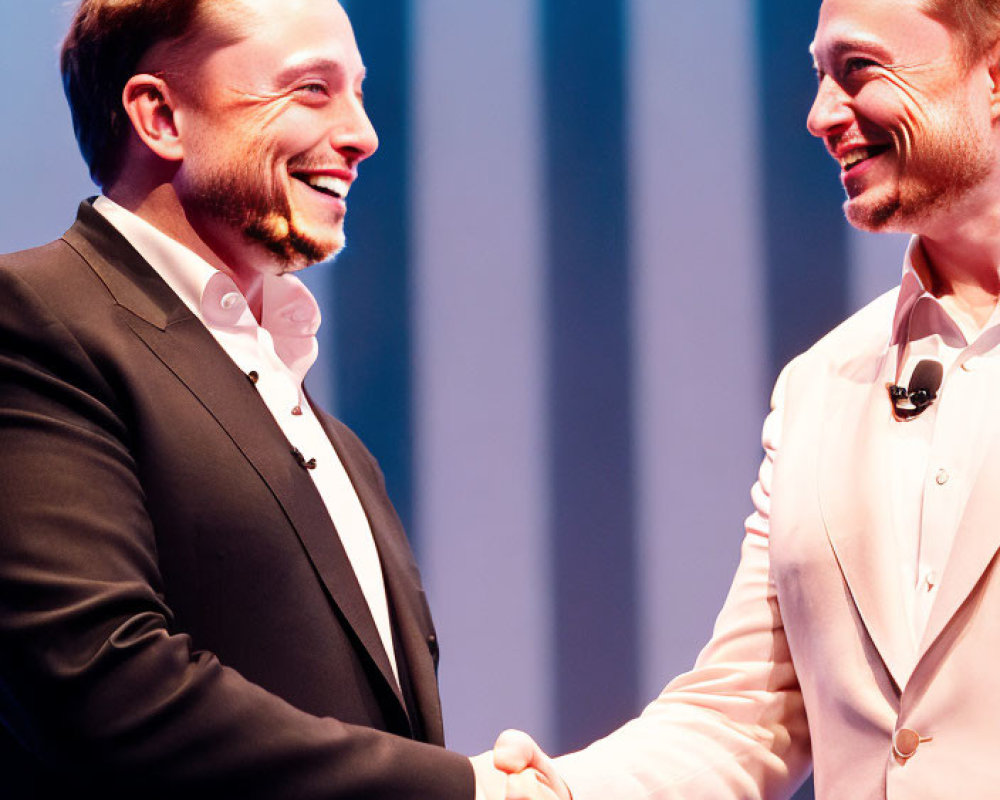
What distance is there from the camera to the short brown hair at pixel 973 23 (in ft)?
6.23

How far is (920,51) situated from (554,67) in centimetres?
125

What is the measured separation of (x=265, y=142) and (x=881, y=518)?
40.4 inches

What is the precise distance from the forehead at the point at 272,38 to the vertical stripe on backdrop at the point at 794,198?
4.04 feet

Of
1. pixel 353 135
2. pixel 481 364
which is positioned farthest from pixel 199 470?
pixel 481 364

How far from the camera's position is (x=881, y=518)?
1.76 m

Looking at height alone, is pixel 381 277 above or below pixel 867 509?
above

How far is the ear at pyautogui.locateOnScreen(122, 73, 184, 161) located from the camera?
6.41 feet

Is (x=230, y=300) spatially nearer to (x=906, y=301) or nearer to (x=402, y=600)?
(x=402, y=600)

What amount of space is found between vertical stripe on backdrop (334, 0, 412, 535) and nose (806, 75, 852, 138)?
1232 mm

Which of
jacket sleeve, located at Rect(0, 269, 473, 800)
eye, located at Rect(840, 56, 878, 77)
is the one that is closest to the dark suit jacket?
jacket sleeve, located at Rect(0, 269, 473, 800)

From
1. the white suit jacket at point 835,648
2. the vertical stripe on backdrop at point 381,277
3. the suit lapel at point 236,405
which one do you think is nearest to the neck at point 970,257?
the white suit jacket at point 835,648

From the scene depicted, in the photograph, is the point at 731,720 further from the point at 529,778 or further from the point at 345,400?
the point at 345,400

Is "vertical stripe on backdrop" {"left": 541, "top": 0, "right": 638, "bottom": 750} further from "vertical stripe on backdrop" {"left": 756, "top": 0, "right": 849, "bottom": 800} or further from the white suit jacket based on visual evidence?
the white suit jacket

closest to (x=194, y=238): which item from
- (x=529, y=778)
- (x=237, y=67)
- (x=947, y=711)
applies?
(x=237, y=67)
